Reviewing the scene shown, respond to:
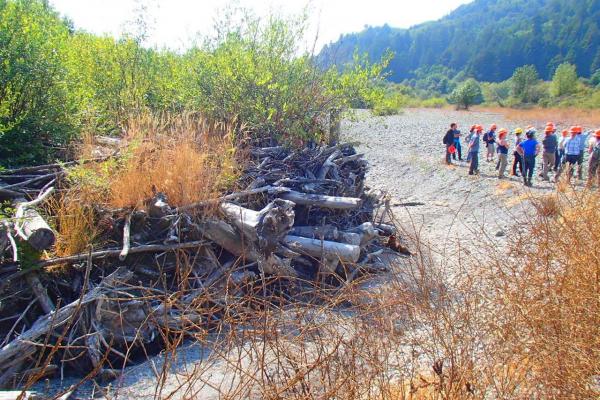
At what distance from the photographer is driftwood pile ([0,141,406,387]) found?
4.21 meters

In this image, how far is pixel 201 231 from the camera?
19.3 ft

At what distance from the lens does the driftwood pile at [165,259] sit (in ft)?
13.8

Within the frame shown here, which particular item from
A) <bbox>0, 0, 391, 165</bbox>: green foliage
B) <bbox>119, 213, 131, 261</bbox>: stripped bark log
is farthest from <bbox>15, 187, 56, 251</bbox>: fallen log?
<bbox>0, 0, 391, 165</bbox>: green foliage

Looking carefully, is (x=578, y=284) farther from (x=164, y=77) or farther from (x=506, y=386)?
(x=164, y=77)

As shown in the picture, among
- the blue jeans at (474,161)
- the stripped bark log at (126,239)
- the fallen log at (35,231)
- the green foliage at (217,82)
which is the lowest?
the blue jeans at (474,161)

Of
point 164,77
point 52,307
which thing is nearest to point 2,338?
point 52,307

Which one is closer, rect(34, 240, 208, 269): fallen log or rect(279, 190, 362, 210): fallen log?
rect(34, 240, 208, 269): fallen log

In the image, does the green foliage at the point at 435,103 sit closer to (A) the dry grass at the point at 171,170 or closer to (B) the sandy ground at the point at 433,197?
(B) the sandy ground at the point at 433,197

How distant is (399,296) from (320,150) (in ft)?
19.2

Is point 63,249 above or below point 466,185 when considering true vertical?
above

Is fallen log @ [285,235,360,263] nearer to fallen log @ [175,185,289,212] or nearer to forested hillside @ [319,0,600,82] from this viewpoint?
fallen log @ [175,185,289,212]

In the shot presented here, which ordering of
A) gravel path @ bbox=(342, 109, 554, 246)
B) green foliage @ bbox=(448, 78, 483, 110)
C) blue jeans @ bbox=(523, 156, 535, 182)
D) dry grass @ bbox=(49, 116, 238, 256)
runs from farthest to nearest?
green foliage @ bbox=(448, 78, 483, 110) < blue jeans @ bbox=(523, 156, 535, 182) < gravel path @ bbox=(342, 109, 554, 246) < dry grass @ bbox=(49, 116, 238, 256)

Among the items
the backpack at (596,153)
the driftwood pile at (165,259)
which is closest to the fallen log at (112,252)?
the driftwood pile at (165,259)

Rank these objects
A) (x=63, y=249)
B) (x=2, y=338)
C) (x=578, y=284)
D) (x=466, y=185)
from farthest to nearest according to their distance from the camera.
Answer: (x=466, y=185) → (x=63, y=249) → (x=2, y=338) → (x=578, y=284)
